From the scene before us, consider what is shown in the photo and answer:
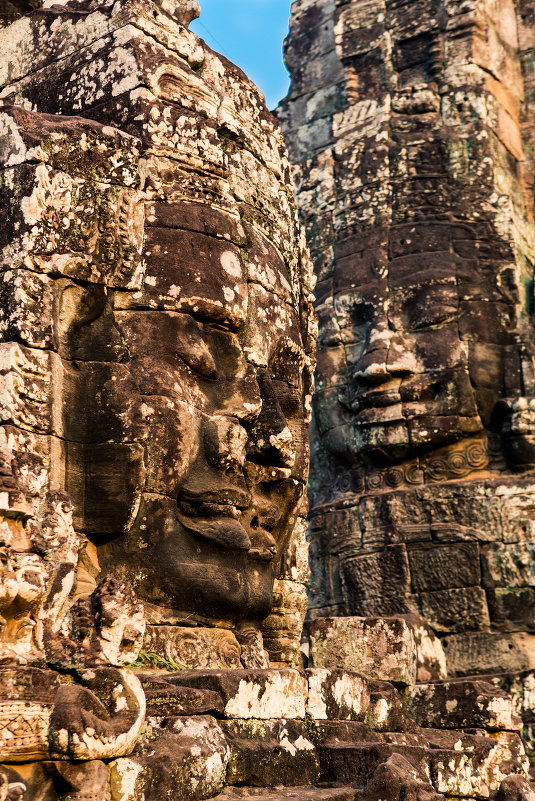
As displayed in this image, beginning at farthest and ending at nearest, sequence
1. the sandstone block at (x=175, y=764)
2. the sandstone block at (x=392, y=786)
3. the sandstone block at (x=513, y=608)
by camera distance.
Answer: the sandstone block at (x=513, y=608), the sandstone block at (x=392, y=786), the sandstone block at (x=175, y=764)

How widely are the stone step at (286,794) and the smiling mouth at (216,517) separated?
1251mm

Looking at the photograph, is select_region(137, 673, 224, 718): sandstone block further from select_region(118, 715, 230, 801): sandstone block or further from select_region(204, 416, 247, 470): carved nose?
select_region(204, 416, 247, 470): carved nose

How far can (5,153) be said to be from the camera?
19.4ft

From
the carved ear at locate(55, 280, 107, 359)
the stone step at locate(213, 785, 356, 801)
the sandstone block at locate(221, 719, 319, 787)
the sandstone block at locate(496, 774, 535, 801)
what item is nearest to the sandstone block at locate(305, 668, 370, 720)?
the sandstone block at locate(221, 719, 319, 787)

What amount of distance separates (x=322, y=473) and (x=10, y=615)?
9.23 meters

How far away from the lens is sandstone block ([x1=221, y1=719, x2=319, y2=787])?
5441 millimetres

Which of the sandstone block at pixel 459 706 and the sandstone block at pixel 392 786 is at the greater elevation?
the sandstone block at pixel 459 706

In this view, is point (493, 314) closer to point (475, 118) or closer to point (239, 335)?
point (475, 118)

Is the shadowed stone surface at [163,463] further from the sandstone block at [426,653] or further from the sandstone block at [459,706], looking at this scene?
the sandstone block at [426,653]

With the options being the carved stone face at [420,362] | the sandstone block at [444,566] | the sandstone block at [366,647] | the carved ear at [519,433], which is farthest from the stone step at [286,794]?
the carved stone face at [420,362]

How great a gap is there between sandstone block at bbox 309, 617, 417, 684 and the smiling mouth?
2.33 metres

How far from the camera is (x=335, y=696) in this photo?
6.75 metres

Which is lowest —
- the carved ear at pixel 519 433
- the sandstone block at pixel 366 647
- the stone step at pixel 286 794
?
the stone step at pixel 286 794

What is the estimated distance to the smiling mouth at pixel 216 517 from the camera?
601 centimetres
